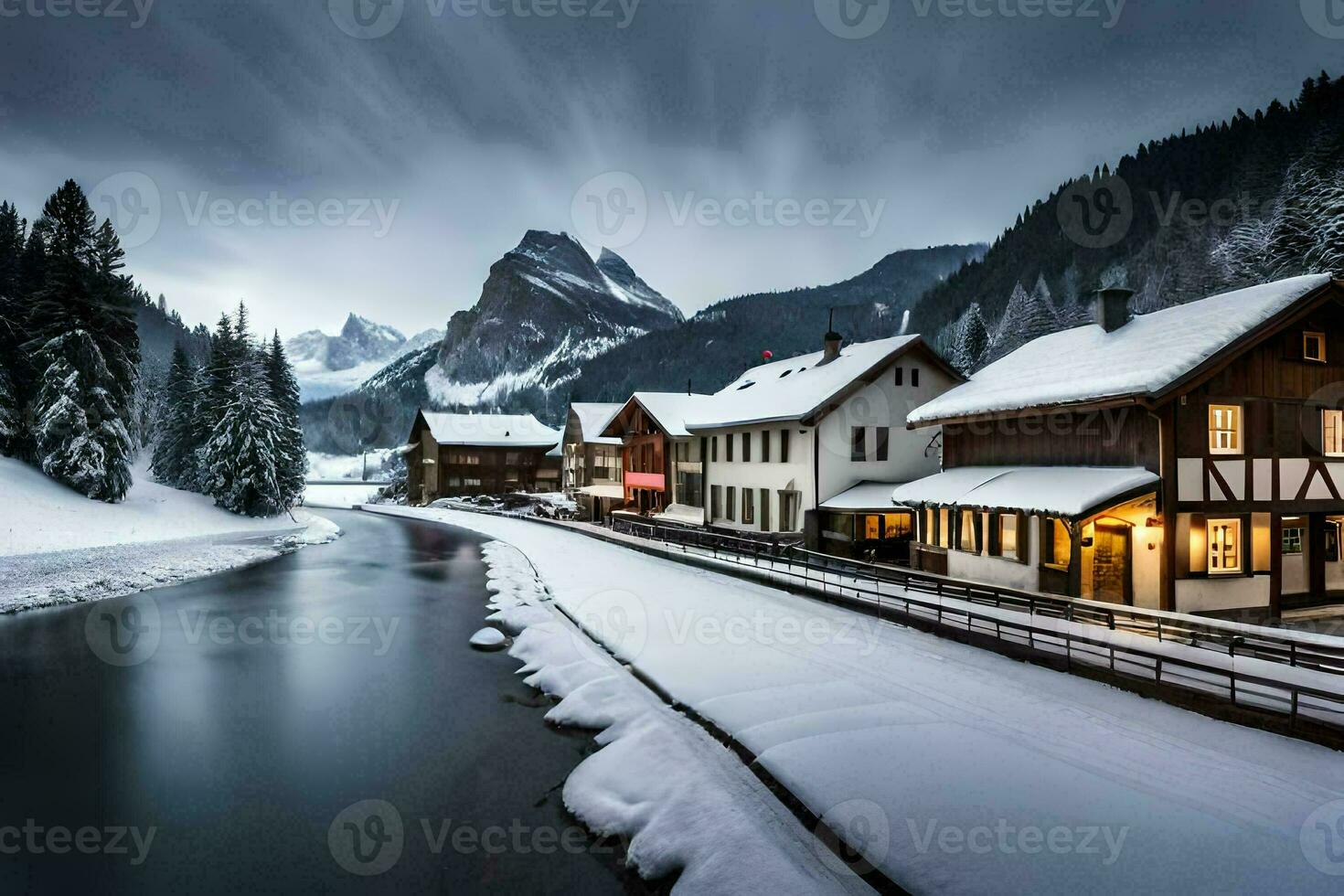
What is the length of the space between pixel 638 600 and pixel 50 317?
44892mm

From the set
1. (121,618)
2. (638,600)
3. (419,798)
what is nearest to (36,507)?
(121,618)

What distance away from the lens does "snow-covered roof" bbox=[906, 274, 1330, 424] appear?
55.8ft

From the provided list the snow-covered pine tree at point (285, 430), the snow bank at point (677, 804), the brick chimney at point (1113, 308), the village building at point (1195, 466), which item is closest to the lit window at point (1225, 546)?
the village building at point (1195, 466)

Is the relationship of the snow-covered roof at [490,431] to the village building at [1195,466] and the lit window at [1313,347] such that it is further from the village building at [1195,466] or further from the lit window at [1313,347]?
the lit window at [1313,347]

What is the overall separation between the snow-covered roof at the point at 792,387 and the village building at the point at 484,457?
42460 millimetres

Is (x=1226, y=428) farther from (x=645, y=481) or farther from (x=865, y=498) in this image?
(x=645, y=481)

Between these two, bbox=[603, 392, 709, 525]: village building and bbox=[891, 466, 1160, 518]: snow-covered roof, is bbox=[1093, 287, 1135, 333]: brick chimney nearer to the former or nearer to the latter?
bbox=[891, 466, 1160, 518]: snow-covered roof

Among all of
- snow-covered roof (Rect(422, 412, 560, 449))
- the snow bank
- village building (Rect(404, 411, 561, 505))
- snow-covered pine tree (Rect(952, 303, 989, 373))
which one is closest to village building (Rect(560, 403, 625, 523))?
village building (Rect(404, 411, 561, 505))

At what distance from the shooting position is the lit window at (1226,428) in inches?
699

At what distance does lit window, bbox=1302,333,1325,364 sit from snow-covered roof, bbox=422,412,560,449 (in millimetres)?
71093

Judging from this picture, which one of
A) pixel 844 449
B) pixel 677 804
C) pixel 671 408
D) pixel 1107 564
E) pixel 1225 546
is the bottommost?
pixel 677 804

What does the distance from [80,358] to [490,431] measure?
142 feet

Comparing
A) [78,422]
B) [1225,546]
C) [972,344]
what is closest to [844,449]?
[1225,546]

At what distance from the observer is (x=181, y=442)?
200 ft
